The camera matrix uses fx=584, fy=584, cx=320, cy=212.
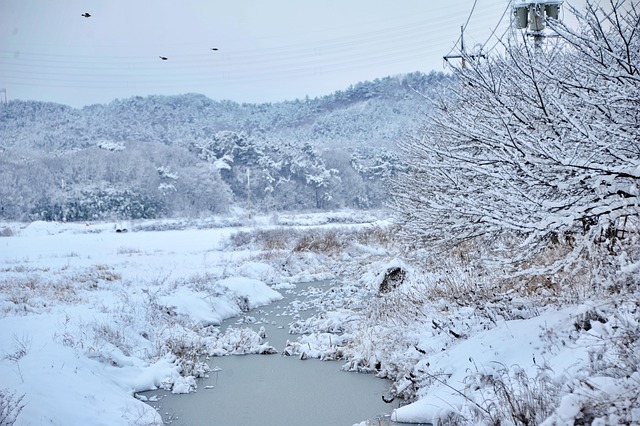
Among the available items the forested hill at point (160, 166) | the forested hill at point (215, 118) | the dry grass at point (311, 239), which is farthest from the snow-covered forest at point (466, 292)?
the forested hill at point (215, 118)

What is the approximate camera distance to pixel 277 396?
9.57 m

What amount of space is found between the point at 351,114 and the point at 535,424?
6156 inches

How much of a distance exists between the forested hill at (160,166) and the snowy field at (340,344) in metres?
24.8

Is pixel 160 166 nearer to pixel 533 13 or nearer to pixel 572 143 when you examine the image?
pixel 533 13

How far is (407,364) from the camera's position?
9.49m

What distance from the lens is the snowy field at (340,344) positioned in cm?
543

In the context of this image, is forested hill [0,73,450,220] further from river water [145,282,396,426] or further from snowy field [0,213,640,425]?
river water [145,282,396,426]

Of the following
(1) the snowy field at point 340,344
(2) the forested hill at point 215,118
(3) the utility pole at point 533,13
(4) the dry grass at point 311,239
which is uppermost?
(2) the forested hill at point 215,118

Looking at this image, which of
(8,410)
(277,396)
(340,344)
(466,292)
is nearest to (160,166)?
(340,344)

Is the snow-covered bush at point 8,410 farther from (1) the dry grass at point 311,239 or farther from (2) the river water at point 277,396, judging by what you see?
(1) the dry grass at point 311,239

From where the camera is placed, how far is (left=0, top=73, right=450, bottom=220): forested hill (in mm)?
70625

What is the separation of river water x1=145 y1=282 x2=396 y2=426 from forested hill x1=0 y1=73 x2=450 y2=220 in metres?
29.0

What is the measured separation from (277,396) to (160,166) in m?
76.3

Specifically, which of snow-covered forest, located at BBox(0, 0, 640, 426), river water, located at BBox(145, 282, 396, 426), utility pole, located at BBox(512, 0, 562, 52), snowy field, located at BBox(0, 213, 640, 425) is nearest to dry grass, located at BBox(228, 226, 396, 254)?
snow-covered forest, located at BBox(0, 0, 640, 426)
